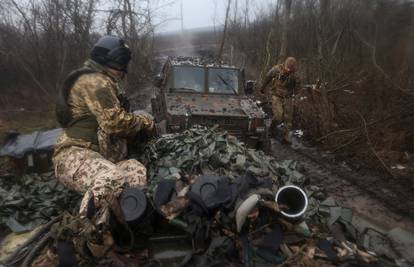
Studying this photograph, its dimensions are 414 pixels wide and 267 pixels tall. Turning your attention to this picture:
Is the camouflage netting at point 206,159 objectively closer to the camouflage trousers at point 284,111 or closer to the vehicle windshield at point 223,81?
the vehicle windshield at point 223,81

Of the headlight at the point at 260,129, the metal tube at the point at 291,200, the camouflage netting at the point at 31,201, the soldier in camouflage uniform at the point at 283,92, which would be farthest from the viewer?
the soldier in camouflage uniform at the point at 283,92

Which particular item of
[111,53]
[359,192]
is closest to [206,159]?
[111,53]

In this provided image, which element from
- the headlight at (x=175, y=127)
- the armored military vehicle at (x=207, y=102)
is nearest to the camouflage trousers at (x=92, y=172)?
the headlight at (x=175, y=127)

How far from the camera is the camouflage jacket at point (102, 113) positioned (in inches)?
153

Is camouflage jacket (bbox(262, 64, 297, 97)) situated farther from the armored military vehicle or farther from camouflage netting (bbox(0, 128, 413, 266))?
camouflage netting (bbox(0, 128, 413, 266))

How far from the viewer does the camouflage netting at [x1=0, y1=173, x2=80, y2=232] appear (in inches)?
154

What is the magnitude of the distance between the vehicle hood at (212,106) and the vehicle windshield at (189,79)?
0.21 metres

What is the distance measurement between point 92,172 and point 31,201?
3.00 feet

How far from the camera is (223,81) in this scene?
28.6 ft

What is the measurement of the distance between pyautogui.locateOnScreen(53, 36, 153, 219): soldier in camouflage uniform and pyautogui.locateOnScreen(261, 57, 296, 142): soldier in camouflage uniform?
6118mm

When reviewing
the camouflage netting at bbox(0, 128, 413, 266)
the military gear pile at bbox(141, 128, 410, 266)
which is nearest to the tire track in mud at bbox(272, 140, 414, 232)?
the camouflage netting at bbox(0, 128, 413, 266)

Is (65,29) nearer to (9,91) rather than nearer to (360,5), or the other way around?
(9,91)

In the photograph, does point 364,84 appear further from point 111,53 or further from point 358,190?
point 111,53

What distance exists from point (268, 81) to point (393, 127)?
2.98m
